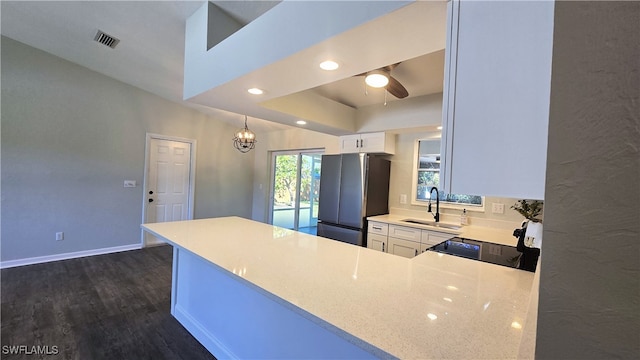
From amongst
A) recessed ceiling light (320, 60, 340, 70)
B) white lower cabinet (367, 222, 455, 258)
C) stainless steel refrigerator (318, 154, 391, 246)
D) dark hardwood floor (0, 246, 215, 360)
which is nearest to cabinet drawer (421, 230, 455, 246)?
white lower cabinet (367, 222, 455, 258)

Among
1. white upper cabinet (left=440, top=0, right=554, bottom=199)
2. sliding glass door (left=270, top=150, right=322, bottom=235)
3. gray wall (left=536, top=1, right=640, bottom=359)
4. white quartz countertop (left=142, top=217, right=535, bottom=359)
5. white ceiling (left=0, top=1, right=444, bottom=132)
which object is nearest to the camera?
gray wall (left=536, top=1, right=640, bottom=359)

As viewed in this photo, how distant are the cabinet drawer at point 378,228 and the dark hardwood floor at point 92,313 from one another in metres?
2.17

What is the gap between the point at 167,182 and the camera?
16.3ft

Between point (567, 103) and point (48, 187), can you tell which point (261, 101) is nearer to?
point (567, 103)

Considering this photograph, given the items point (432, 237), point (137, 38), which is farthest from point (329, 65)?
point (137, 38)

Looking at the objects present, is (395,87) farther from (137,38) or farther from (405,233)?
(137,38)

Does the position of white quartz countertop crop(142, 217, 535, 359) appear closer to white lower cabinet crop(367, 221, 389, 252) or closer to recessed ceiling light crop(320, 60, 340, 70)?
recessed ceiling light crop(320, 60, 340, 70)

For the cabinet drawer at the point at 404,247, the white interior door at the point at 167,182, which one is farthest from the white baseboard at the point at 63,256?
the cabinet drawer at the point at 404,247

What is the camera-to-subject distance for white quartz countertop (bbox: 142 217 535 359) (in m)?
0.84

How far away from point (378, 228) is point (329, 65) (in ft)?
7.53

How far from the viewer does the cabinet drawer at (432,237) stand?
2.84m

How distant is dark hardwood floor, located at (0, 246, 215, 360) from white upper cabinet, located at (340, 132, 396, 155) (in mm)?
2828

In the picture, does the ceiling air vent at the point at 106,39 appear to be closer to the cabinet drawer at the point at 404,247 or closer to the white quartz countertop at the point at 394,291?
the white quartz countertop at the point at 394,291

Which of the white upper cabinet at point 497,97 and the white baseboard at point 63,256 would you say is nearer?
the white upper cabinet at point 497,97
